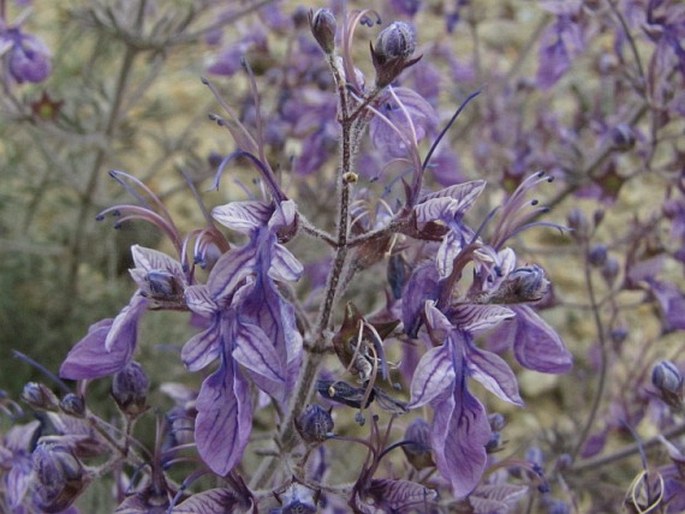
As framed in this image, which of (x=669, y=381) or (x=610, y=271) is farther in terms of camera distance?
(x=610, y=271)

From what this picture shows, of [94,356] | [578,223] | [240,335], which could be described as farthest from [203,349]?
[578,223]

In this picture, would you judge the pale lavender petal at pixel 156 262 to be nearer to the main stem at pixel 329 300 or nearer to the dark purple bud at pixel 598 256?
the main stem at pixel 329 300

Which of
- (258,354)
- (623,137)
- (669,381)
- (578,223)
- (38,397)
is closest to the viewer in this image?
(258,354)

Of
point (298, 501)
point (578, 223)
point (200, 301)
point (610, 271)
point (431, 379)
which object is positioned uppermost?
point (200, 301)

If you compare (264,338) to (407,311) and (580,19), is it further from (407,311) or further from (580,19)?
(580,19)

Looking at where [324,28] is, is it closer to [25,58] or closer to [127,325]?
[127,325]

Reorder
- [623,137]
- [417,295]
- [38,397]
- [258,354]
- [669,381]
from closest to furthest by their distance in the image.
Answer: [258,354], [417,295], [38,397], [669,381], [623,137]
